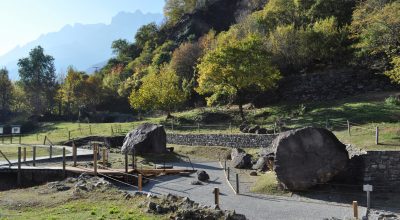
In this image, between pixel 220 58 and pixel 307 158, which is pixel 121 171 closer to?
pixel 307 158

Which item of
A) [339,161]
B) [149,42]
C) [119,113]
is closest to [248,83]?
[339,161]

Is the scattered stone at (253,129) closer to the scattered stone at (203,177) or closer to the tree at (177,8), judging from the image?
the scattered stone at (203,177)

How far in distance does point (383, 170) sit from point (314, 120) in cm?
2097

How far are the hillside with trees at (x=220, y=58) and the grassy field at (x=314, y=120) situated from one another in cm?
268

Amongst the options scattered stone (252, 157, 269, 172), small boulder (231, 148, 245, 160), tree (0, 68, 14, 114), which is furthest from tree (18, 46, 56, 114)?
scattered stone (252, 157, 269, 172)

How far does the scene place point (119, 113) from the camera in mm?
81688

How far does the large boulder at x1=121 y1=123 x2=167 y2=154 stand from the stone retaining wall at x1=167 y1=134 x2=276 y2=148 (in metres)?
5.25

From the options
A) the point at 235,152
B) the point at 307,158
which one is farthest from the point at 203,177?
the point at 235,152

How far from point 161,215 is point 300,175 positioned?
34.1ft

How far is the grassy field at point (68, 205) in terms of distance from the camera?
19.7 metres

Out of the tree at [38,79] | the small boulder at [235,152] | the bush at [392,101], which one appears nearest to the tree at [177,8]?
the tree at [38,79]

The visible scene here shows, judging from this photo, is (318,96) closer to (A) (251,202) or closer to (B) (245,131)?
(B) (245,131)

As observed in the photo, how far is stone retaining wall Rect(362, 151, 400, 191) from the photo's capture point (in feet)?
84.6

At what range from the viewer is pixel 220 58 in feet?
178
